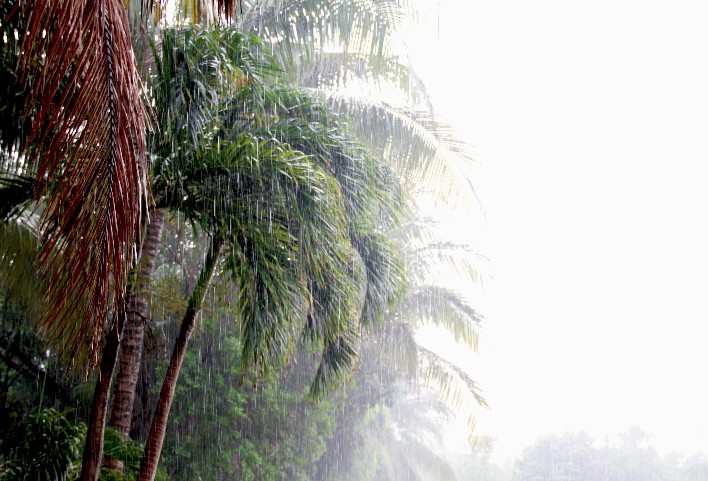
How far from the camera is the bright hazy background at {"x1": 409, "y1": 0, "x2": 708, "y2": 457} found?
3762cm

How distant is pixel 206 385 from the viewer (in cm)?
1295

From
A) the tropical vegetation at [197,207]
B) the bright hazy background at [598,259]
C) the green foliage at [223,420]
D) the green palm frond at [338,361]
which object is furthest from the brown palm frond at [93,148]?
the bright hazy background at [598,259]

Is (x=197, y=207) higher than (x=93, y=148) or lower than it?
lower

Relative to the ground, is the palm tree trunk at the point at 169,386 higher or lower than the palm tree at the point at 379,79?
lower

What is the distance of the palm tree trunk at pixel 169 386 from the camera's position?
584cm

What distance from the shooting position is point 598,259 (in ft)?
165

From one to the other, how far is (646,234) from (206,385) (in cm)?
4239

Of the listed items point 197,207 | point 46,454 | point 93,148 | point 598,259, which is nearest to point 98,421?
point 46,454

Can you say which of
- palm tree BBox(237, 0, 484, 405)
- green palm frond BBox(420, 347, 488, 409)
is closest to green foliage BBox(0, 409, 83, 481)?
palm tree BBox(237, 0, 484, 405)

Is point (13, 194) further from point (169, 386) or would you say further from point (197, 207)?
point (169, 386)

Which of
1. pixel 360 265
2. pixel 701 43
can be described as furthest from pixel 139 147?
pixel 701 43

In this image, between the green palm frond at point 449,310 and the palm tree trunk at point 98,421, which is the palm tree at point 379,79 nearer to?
the green palm frond at point 449,310

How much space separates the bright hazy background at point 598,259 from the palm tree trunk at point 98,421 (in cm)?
1024

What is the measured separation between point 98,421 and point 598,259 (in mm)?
48507
